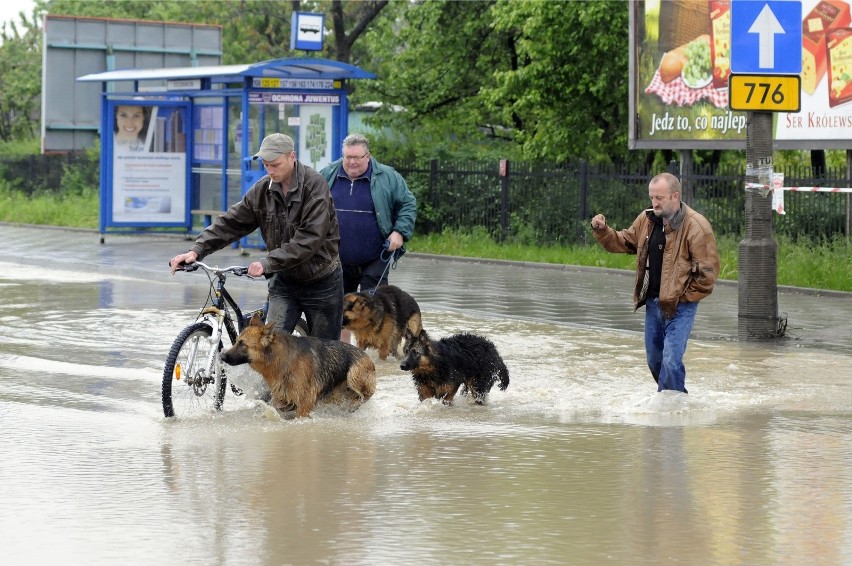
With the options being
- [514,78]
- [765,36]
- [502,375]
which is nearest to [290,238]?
[502,375]

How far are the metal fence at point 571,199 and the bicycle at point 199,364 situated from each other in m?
13.9

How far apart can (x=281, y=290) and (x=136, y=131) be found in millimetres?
18466

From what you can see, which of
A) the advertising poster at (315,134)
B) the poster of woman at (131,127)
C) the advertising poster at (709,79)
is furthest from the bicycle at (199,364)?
the poster of woman at (131,127)

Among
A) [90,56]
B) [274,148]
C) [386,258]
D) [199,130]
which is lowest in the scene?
[386,258]

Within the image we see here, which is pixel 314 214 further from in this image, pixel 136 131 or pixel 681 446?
pixel 136 131

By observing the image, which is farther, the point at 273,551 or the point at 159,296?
the point at 159,296

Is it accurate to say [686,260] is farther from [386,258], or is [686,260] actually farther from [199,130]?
[199,130]

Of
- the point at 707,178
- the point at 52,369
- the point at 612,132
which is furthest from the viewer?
the point at 612,132

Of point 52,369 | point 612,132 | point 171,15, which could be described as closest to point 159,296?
point 52,369

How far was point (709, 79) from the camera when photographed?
2398 cm

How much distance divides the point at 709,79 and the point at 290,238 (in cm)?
1538

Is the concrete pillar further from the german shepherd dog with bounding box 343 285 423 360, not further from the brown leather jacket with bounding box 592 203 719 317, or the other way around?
the brown leather jacket with bounding box 592 203 719 317

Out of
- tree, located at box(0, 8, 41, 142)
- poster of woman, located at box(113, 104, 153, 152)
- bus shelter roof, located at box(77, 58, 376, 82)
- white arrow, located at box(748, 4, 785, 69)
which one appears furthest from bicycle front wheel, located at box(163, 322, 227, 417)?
tree, located at box(0, 8, 41, 142)

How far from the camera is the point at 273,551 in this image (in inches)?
251
